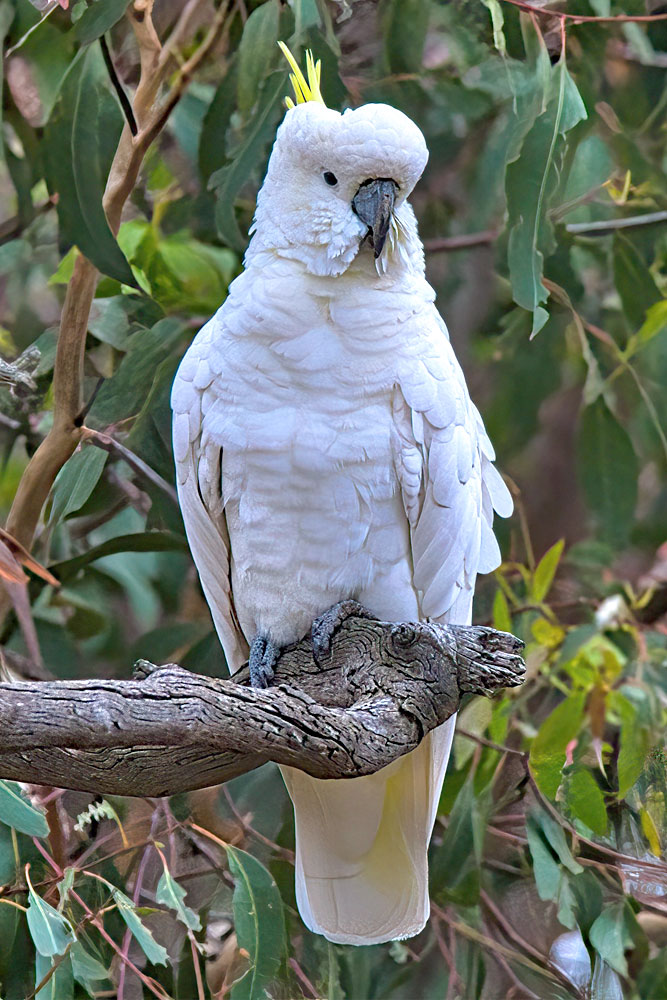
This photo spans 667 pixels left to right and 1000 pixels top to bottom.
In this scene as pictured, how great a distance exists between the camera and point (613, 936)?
59.2 inches

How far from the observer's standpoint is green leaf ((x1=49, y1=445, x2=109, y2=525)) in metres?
1.41

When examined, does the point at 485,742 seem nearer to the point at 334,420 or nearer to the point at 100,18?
the point at 334,420

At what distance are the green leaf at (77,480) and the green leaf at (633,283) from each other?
2.80 feet

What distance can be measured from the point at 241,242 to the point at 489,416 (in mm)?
559

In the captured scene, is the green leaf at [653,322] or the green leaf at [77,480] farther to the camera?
the green leaf at [653,322]

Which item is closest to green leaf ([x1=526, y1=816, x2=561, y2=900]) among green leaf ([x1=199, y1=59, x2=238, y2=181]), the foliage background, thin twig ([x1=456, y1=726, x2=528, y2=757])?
the foliage background

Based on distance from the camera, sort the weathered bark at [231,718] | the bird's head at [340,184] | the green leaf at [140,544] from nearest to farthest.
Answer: the weathered bark at [231,718] → the bird's head at [340,184] → the green leaf at [140,544]

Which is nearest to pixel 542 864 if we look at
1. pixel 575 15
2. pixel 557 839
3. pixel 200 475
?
pixel 557 839

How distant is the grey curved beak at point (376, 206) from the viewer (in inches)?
39.3

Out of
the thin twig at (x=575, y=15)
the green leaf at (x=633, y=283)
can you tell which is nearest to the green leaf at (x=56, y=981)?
the green leaf at (x=633, y=283)

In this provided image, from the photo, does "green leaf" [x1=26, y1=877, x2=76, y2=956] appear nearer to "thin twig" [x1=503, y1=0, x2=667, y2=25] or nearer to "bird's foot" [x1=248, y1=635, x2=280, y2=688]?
"bird's foot" [x1=248, y1=635, x2=280, y2=688]

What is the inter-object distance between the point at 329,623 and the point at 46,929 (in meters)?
0.45

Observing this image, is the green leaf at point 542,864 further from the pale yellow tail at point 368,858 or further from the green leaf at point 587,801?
the pale yellow tail at point 368,858

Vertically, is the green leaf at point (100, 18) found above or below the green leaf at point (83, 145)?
above
